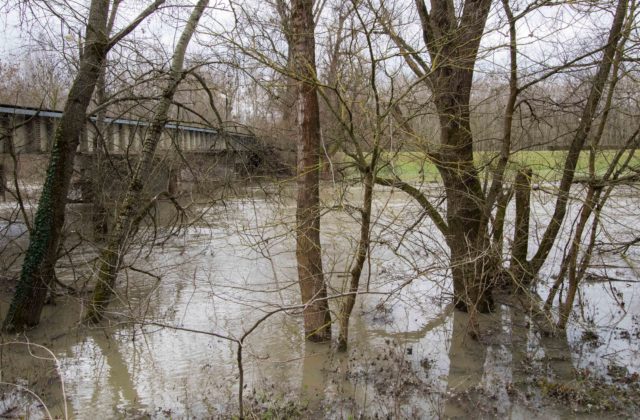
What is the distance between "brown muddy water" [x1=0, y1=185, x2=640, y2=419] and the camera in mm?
6734

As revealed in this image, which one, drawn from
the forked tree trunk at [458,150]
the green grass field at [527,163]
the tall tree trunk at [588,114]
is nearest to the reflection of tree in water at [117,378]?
the green grass field at [527,163]

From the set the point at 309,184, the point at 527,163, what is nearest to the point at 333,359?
the point at 309,184

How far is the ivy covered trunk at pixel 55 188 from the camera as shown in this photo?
9.12 m

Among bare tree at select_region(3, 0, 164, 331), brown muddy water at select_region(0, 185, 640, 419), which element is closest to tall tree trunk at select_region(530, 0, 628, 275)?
brown muddy water at select_region(0, 185, 640, 419)

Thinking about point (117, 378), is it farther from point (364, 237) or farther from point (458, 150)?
point (458, 150)

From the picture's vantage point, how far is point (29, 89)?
14422mm

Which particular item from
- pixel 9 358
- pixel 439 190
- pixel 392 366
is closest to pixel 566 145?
pixel 439 190

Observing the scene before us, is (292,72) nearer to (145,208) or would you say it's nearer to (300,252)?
(300,252)

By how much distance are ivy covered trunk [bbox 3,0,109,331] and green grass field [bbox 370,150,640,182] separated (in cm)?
487

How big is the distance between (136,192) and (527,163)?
6.50m

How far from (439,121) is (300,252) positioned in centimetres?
305

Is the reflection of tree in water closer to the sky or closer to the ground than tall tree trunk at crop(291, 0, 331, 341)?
closer to the ground

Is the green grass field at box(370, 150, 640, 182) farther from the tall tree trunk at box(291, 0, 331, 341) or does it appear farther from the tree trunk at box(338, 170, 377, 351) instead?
the tall tree trunk at box(291, 0, 331, 341)

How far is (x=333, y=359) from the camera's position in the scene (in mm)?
8094
